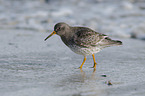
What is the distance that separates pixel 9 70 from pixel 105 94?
2090mm

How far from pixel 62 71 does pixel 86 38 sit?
0.97 m

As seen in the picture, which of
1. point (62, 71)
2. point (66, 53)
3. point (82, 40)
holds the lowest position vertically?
point (66, 53)

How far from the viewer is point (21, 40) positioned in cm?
810

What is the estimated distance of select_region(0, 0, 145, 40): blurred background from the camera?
9863 mm

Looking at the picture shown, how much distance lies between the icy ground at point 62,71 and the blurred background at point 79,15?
1773mm

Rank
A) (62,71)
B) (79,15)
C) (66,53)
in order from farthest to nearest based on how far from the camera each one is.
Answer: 1. (79,15)
2. (66,53)
3. (62,71)

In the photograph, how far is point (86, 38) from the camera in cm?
577

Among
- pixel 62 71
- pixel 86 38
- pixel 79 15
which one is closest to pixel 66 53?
pixel 86 38

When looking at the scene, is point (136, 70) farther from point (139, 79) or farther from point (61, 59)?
point (61, 59)

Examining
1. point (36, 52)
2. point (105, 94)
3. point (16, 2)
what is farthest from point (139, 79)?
point (16, 2)

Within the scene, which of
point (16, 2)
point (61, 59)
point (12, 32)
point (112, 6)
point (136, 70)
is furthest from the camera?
point (16, 2)

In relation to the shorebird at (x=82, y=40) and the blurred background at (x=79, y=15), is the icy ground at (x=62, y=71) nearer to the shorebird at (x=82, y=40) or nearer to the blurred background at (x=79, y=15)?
the shorebird at (x=82, y=40)

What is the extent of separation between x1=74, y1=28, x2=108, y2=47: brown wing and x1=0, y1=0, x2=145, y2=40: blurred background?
340cm

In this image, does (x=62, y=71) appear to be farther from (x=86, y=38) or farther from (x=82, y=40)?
(x=86, y=38)
